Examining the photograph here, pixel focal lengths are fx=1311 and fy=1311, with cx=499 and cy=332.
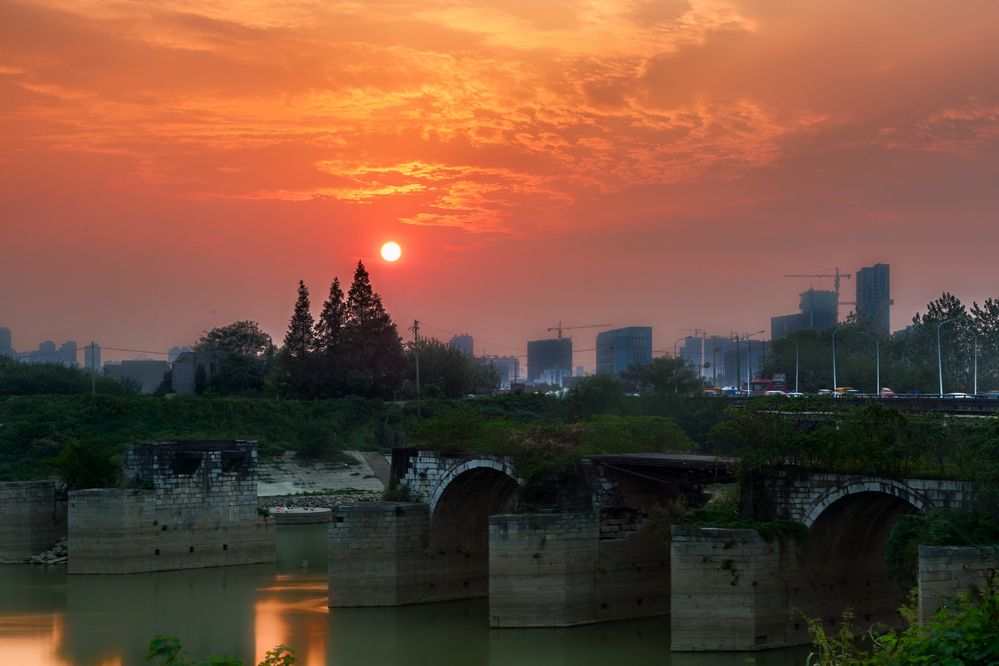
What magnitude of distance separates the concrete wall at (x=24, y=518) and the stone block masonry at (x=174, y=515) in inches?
123

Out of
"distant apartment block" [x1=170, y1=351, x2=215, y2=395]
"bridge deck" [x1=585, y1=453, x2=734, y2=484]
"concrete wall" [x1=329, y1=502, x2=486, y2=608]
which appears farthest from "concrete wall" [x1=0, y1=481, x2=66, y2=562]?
"distant apartment block" [x1=170, y1=351, x2=215, y2=395]

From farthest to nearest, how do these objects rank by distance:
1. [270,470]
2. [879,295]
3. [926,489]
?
[879,295], [270,470], [926,489]

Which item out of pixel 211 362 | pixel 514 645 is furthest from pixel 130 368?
pixel 514 645

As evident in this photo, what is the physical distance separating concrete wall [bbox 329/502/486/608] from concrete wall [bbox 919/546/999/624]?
662 inches

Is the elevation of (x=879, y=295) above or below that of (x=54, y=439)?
above

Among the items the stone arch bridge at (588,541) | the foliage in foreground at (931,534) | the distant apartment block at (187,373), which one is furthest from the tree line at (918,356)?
the foliage in foreground at (931,534)

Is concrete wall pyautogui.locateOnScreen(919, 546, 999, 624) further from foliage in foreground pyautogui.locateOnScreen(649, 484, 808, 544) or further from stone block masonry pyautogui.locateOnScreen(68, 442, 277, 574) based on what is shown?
stone block masonry pyautogui.locateOnScreen(68, 442, 277, 574)

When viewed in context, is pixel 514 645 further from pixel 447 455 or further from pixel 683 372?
pixel 683 372

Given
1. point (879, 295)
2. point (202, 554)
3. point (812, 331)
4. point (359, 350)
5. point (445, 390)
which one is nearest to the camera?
point (202, 554)

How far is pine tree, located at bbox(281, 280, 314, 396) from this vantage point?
269 ft

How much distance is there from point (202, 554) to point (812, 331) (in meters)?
65.0

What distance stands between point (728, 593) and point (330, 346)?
59895 mm

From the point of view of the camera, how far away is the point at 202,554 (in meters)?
43.7

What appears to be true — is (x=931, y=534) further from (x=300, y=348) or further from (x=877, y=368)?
(x=300, y=348)
